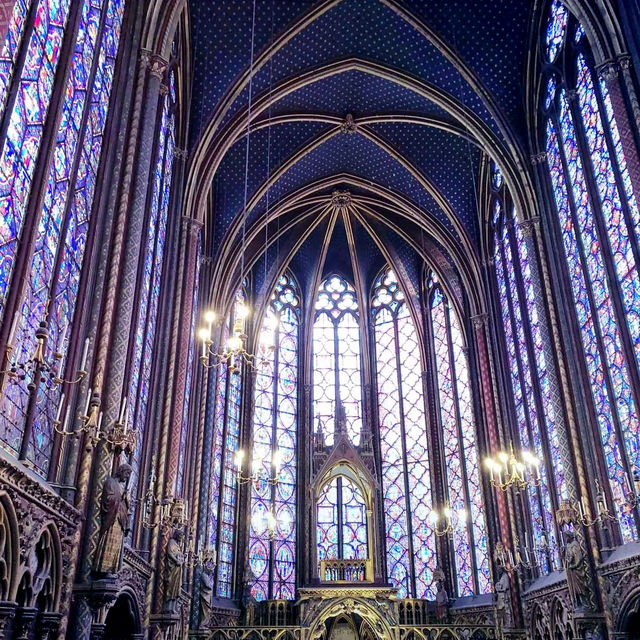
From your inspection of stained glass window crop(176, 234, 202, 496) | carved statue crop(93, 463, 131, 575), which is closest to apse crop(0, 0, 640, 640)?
carved statue crop(93, 463, 131, 575)

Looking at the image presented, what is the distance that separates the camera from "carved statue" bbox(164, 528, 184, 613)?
50.9 ft

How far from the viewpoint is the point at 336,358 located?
30.4 m

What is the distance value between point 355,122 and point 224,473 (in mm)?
13223

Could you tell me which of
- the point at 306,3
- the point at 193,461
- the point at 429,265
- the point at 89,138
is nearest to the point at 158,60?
the point at 89,138

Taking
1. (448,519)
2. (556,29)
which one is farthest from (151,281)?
(448,519)

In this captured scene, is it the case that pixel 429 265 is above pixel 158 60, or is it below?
above

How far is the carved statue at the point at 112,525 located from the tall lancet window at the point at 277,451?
12.6m

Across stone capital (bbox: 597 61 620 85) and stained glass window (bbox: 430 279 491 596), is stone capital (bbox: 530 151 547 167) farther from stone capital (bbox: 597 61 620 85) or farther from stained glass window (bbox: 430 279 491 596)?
stained glass window (bbox: 430 279 491 596)

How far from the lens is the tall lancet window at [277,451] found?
83.8 feet

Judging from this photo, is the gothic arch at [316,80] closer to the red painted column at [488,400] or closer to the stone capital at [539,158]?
the stone capital at [539,158]

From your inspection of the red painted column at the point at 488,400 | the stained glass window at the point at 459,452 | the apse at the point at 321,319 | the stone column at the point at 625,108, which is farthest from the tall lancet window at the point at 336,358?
the stone column at the point at 625,108

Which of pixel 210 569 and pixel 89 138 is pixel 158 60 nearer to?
pixel 89 138

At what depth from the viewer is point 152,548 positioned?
15.4 meters

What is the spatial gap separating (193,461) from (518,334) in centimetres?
1078
